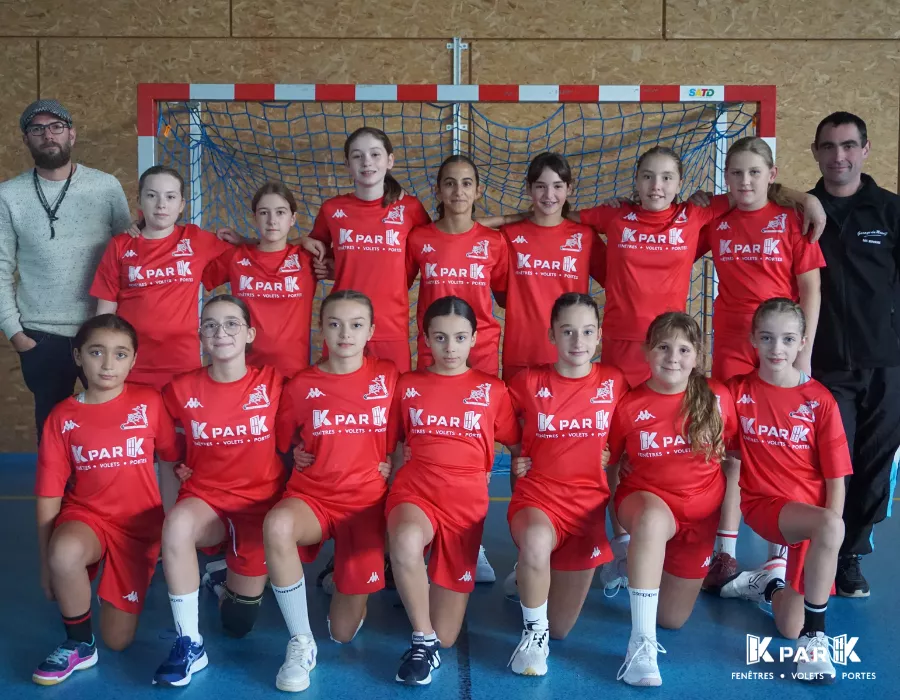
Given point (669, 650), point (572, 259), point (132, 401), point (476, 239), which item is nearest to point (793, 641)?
point (669, 650)

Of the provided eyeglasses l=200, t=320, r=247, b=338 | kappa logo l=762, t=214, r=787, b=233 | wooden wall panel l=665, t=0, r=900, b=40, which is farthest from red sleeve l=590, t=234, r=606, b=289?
wooden wall panel l=665, t=0, r=900, b=40

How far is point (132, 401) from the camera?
3.15 meters

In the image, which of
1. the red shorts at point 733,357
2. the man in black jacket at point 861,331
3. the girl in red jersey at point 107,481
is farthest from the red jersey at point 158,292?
the man in black jacket at point 861,331

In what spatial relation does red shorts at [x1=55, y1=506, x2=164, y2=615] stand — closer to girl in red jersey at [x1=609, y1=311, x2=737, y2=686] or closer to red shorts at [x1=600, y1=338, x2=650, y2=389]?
girl in red jersey at [x1=609, y1=311, x2=737, y2=686]

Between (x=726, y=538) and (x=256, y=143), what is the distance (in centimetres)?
402

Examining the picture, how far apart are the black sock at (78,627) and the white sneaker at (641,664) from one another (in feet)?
6.38

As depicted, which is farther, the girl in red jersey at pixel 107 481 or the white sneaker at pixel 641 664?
the girl in red jersey at pixel 107 481

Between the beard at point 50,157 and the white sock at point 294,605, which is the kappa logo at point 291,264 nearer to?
the beard at point 50,157

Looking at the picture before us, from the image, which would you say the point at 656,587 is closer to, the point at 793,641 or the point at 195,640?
the point at 793,641

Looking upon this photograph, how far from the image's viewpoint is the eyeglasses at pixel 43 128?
3.80 metres

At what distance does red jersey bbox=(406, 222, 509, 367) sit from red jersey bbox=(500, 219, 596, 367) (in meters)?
0.07

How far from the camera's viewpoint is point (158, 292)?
12.1 feet

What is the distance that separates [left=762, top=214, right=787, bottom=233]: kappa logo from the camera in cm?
362

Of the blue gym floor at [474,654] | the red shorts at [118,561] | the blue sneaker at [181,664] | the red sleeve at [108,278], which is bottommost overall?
the blue gym floor at [474,654]
